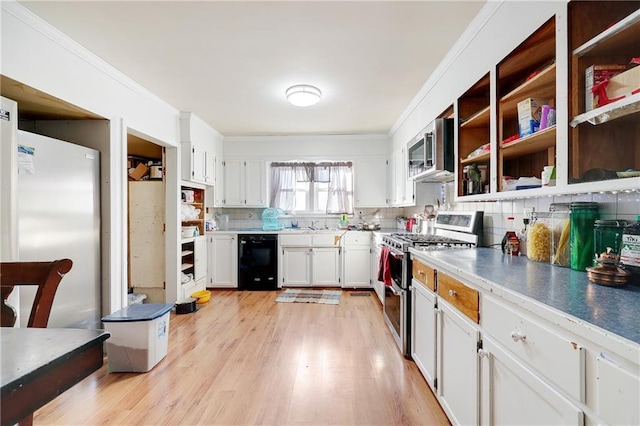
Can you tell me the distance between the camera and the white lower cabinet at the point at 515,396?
797 millimetres

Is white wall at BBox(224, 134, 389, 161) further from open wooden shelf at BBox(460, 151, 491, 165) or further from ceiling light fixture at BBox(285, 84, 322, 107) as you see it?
open wooden shelf at BBox(460, 151, 491, 165)

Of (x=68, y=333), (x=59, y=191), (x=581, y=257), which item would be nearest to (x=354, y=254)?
(x=581, y=257)

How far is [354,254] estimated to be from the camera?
4328 mm

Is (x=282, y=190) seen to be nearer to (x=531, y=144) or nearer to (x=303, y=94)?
(x=303, y=94)

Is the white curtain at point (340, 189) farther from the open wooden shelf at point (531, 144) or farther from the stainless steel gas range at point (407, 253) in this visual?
the open wooden shelf at point (531, 144)

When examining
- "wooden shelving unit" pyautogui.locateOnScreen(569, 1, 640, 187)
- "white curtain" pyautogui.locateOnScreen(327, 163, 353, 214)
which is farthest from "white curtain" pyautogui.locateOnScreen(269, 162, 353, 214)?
"wooden shelving unit" pyautogui.locateOnScreen(569, 1, 640, 187)

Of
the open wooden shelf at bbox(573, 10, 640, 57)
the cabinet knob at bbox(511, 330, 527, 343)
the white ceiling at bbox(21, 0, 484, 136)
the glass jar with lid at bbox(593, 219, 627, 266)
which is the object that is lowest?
the cabinet knob at bbox(511, 330, 527, 343)

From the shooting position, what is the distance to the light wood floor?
64.9 inches

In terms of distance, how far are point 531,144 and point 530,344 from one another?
1.15m

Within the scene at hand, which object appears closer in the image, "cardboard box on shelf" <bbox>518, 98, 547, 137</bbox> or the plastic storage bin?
"cardboard box on shelf" <bbox>518, 98, 547, 137</bbox>

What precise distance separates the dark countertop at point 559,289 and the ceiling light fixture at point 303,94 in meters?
2.05

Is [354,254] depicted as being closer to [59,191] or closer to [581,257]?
[581,257]

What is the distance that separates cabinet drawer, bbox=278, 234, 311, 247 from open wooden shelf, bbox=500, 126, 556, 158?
120 inches

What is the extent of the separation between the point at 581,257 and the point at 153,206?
13.4 feet
